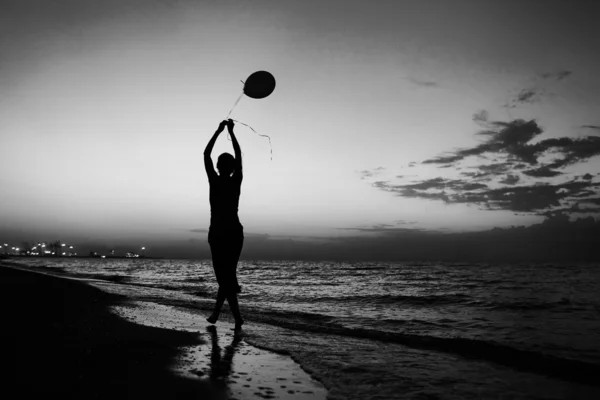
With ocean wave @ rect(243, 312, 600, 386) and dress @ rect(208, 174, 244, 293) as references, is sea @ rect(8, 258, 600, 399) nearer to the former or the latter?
ocean wave @ rect(243, 312, 600, 386)

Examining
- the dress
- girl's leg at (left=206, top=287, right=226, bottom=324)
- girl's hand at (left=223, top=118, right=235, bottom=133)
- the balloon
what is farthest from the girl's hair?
girl's leg at (left=206, top=287, right=226, bottom=324)

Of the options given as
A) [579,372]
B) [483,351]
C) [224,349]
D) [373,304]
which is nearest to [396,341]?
[483,351]

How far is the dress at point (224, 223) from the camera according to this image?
5.78m

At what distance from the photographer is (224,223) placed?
5789mm

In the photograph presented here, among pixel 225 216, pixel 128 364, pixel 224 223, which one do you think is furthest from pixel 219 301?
pixel 128 364

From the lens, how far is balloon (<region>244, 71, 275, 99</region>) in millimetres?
6703

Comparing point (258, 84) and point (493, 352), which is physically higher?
point (258, 84)

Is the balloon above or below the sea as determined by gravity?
above

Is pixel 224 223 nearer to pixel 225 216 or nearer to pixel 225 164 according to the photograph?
pixel 225 216

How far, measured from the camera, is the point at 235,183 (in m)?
5.83

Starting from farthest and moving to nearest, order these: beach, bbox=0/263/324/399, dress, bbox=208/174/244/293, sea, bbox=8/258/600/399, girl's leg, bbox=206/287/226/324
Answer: girl's leg, bbox=206/287/226/324 → dress, bbox=208/174/244/293 → sea, bbox=8/258/600/399 → beach, bbox=0/263/324/399

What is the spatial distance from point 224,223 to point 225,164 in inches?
37.8

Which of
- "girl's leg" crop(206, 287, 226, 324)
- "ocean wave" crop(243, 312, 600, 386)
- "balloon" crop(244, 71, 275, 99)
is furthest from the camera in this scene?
"balloon" crop(244, 71, 275, 99)

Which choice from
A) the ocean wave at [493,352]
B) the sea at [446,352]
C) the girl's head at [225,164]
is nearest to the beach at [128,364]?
the sea at [446,352]
